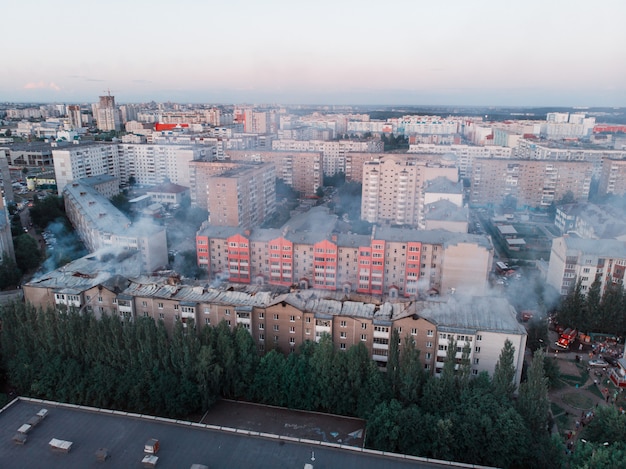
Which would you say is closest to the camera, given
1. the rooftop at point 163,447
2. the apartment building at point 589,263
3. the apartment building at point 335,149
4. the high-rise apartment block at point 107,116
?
the rooftop at point 163,447

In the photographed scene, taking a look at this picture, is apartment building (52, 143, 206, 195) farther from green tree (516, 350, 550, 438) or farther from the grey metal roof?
green tree (516, 350, 550, 438)

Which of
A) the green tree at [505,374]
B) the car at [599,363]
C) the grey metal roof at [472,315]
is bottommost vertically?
the car at [599,363]

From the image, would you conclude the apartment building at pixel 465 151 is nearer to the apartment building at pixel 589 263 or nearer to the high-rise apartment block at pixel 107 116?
the apartment building at pixel 589 263

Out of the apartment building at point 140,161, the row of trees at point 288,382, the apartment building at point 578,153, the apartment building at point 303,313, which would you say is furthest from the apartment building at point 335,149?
the row of trees at point 288,382

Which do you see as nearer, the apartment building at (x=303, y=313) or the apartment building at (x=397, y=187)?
the apartment building at (x=303, y=313)

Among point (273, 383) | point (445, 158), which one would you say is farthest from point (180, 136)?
point (273, 383)

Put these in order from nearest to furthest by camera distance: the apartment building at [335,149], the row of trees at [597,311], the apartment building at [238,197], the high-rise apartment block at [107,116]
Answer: the row of trees at [597,311], the apartment building at [238,197], the apartment building at [335,149], the high-rise apartment block at [107,116]
